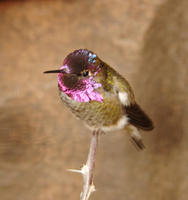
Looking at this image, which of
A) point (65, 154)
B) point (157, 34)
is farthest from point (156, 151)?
point (157, 34)

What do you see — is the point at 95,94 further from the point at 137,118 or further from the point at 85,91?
the point at 137,118

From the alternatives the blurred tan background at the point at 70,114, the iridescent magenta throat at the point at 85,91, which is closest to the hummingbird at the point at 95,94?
the iridescent magenta throat at the point at 85,91

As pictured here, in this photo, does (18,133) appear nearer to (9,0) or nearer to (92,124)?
(9,0)

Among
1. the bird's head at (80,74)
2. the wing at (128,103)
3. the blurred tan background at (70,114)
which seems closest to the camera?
the bird's head at (80,74)

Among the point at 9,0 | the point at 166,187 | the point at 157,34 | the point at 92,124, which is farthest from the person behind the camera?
the point at 166,187

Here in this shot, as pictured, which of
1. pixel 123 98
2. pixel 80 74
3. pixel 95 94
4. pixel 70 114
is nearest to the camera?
pixel 80 74

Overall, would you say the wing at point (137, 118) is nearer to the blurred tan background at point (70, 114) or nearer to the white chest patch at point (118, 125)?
the white chest patch at point (118, 125)

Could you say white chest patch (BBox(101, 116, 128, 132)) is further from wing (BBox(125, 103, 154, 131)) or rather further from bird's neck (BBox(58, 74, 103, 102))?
bird's neck (BBox(58, 74, 103, 102))

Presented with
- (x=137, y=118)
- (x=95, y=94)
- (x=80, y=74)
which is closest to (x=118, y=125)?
(x=137, y=118)
